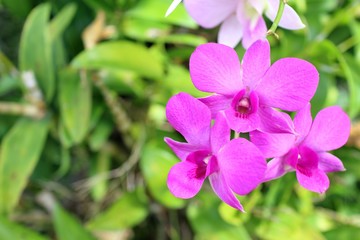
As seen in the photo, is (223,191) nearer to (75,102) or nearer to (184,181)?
(184,181)

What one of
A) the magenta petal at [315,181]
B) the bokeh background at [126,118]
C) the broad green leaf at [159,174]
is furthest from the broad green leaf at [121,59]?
the magenta petal at [315,181]

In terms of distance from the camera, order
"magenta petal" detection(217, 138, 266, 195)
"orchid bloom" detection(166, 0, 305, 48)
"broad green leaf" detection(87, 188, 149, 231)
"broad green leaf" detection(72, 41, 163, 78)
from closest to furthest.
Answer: "magenta petal" detection(217, 138, 266, 195)
"orchid bloom" detection(166, 0, 305, 48)
"broad green leaf" detection(72, 41, 163, 78)
"broad green leaf" detection(87, 188, 149, 231)

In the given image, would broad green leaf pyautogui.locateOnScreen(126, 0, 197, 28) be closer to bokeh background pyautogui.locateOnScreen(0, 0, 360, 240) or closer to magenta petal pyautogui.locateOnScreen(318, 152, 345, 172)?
bokeh background pyautogui.locateOnScreen(0, 0, 360, 240)

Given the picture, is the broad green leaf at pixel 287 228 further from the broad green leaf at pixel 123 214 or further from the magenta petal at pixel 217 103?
the magenta petal at pixel 217 103

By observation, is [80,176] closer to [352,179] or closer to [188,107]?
[352,179]

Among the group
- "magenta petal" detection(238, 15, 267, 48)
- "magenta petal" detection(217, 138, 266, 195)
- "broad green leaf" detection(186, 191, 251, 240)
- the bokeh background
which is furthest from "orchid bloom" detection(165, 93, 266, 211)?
"broad green leaf" detection(186, 191, 251, 240)

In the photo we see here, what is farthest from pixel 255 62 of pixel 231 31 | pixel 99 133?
pixel 99 133
